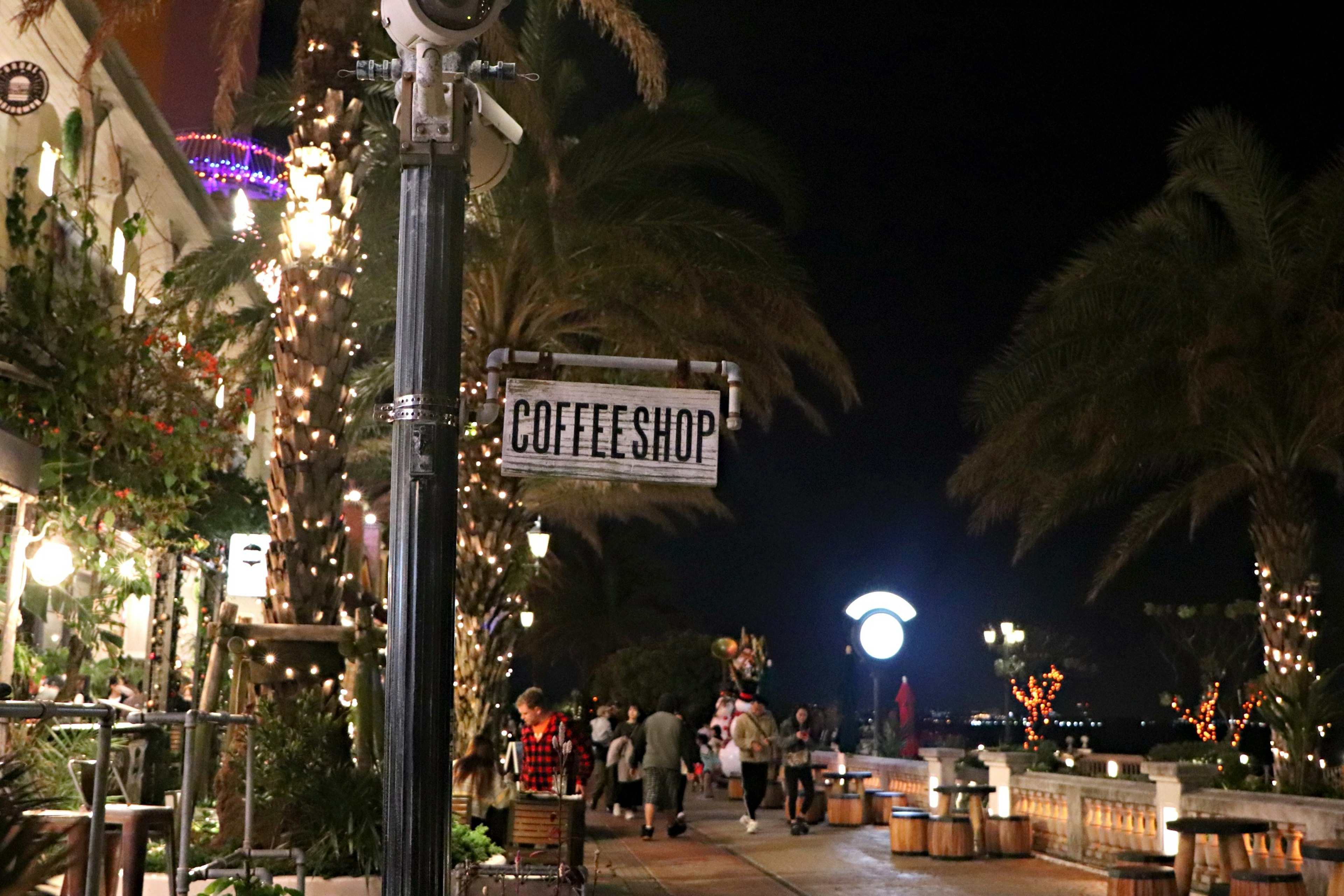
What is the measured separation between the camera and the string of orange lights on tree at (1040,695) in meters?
37.1

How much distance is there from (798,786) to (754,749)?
1101 millimetres

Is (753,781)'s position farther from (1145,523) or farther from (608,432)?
(608,432)

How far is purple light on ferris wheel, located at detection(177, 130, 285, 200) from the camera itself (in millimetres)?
29047

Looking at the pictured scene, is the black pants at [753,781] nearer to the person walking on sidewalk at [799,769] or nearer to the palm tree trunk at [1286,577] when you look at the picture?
the person walking on sidewalk at [799,769]

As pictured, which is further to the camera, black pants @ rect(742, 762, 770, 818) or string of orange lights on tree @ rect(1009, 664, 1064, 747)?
string of orange lights on tree @ rect(1009, 664, 1064, 747)

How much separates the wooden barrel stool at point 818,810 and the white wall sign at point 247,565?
8.12 m

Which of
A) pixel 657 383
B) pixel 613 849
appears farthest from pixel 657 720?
pixel 657 383

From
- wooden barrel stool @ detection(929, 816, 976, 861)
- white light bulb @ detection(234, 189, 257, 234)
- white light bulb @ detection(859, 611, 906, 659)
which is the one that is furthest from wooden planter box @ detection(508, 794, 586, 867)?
white light bulb @ detection(859, 611, 906, 659)

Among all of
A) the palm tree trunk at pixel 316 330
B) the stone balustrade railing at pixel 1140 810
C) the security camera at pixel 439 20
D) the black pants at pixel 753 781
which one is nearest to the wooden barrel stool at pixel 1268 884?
the stone balustrade railing at pixel 1140 810

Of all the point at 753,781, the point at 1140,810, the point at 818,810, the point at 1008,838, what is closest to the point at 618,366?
the point at 1140,810

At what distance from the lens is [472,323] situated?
17.3 metres

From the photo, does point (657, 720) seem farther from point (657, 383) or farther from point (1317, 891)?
point (1317, 891)

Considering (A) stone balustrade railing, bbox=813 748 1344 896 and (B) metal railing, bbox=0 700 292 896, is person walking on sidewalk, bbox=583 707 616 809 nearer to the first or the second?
(A) stone balustrade railing, bbox=813 748 1344 896

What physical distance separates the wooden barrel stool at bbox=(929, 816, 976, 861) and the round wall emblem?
11931 mm
